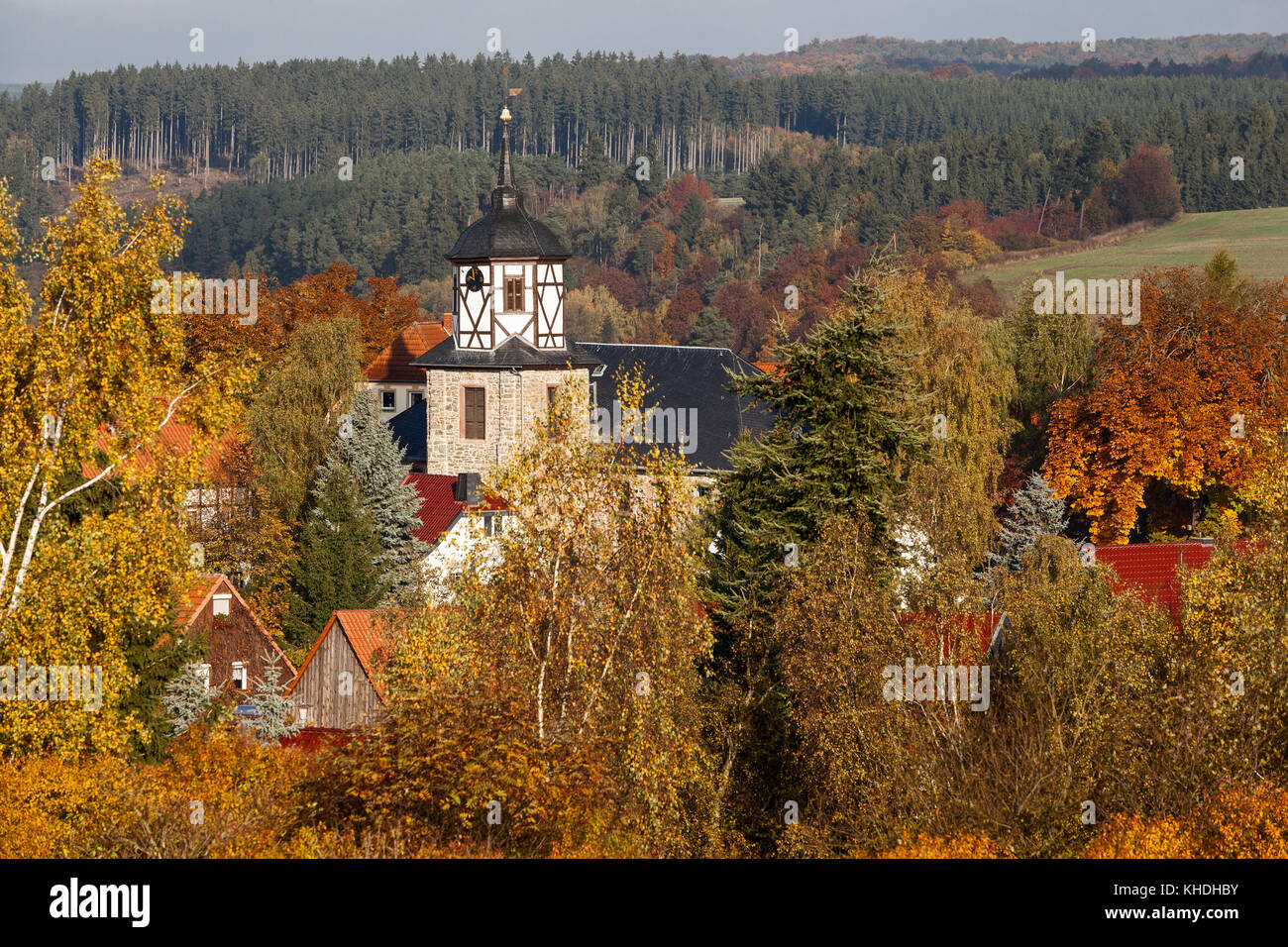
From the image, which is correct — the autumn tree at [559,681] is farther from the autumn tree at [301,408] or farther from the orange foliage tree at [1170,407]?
the orange foliage tree at [1170,407]

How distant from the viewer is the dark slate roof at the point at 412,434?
54097mm

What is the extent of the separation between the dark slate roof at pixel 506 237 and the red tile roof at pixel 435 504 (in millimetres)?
7215

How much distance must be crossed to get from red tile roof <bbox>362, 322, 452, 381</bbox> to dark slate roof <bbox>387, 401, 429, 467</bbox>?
8910 millimetres

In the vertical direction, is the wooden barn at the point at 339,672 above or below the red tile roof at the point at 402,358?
below

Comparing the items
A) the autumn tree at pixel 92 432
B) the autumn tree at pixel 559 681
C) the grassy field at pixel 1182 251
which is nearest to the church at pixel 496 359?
the autumn tree at pixel 92 432

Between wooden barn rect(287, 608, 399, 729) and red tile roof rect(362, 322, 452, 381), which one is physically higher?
red tile roof rect(362, 322, 452, 381)

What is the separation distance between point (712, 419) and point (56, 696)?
1416 inches

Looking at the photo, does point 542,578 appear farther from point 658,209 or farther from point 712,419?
point 658,209

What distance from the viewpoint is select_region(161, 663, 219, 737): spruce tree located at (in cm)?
3234

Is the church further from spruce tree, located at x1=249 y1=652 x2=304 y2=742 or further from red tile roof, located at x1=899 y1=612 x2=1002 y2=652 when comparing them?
red tile roof, located at x1=899 y1=612 x2=1002 y2=652

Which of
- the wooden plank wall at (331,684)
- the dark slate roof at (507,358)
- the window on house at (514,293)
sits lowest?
the wooden plank wall at (331,684)

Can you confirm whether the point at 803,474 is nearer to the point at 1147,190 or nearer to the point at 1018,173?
the point at 1147,190

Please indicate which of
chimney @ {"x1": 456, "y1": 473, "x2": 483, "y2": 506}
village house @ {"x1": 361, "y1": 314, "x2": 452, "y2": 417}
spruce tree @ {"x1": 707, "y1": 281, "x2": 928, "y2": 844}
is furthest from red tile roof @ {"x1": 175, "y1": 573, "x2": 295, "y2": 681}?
village house @ {"x1": 361, "y1": 314, "x2": 452, "y2": 417}

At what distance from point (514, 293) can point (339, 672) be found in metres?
17.5
